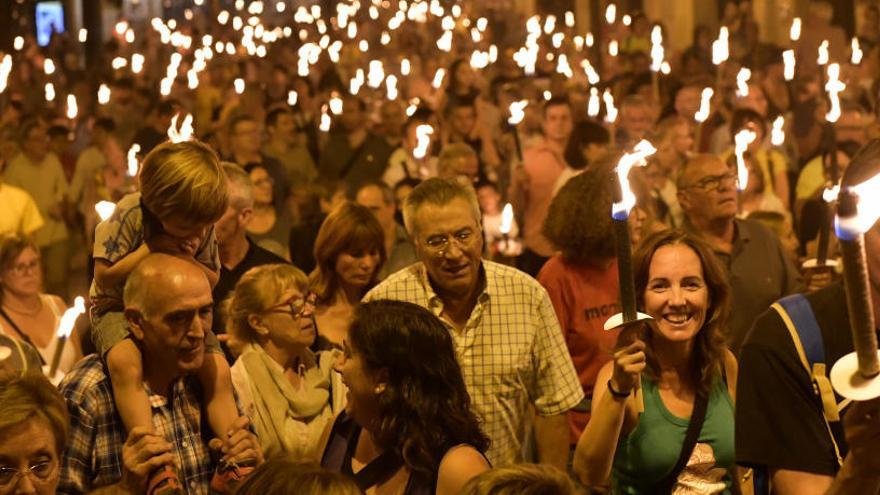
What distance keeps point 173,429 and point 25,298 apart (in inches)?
124

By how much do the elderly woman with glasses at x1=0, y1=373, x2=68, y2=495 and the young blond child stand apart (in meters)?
0.43

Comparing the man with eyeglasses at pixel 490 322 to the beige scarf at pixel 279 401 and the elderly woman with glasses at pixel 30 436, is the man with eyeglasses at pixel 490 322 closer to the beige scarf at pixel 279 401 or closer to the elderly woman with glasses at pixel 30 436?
the beige scarf at pixel 279 401

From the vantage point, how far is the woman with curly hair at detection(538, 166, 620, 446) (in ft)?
21.7

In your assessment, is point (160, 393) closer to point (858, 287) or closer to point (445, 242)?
point (445, 242)

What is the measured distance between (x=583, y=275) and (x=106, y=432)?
2791 millimetres

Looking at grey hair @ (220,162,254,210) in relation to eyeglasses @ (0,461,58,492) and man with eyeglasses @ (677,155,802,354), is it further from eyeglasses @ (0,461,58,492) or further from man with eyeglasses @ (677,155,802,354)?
eyeglasses @ (0,461,58,492)

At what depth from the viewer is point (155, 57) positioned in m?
34.0

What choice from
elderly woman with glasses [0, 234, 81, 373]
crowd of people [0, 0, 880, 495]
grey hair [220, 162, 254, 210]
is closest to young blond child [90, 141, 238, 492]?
crowd of people [0, 0, 880, 495]

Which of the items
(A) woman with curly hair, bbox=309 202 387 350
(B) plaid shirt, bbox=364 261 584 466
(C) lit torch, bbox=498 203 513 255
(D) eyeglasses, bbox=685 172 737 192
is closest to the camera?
(B) plaid shirt, bbox=364 261 584 466

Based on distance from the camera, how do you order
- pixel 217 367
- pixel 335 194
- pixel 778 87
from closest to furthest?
1. pixel 217 367
2. pixel 335 194
3. pixel 778 87

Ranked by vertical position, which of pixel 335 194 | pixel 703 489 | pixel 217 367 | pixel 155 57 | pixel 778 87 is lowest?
pixel 703 489

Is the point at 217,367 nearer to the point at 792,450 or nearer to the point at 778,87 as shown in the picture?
the point at 792,450

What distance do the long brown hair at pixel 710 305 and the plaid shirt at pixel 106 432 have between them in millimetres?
1403

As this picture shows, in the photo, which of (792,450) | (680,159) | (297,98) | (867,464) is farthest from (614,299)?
(297,98)
